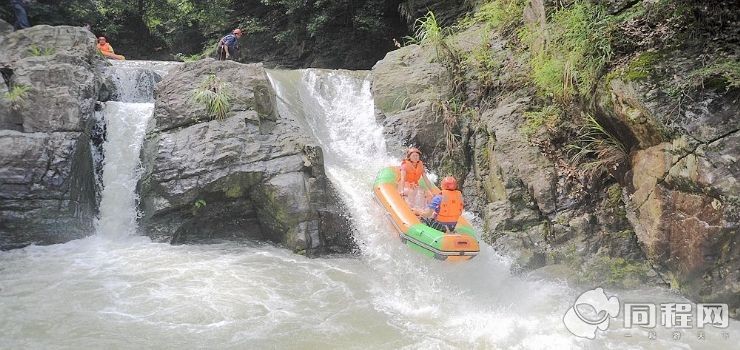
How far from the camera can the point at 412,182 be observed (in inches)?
274

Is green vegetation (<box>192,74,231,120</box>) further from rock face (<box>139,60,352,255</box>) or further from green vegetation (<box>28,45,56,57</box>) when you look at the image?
green vegetation (<box>28,45,56,57</box>)

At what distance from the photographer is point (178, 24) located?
16.8 meters

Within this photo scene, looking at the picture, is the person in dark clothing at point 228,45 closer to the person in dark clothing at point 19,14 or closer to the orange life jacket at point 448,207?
the person in dark clothing at point 19,14

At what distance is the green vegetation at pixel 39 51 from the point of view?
26.4 ft

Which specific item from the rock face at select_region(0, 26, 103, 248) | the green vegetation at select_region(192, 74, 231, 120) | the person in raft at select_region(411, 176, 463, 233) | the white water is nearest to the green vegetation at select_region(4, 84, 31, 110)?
the rock face at select_region(0, 26, 103, 248)

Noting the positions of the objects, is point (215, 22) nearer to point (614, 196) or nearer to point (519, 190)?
point (519, 190)

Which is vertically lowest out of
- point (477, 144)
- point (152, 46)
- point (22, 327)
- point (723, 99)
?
point (22, 327)

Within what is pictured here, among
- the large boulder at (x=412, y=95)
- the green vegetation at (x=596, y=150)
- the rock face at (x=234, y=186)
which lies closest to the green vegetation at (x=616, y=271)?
the green vegetation at (x=596, y=150)

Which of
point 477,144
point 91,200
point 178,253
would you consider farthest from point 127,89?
point 477,144

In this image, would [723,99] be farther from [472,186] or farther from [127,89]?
[127,89]

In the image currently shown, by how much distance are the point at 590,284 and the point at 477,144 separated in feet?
9.01

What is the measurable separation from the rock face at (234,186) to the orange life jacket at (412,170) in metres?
1.08

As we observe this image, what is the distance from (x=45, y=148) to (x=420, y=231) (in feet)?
17.1

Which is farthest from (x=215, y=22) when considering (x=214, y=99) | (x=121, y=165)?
(x=121, y=165)
